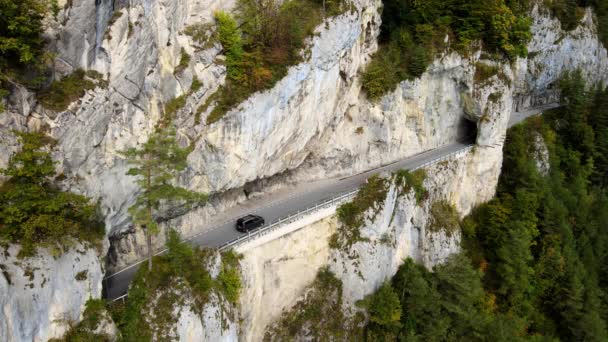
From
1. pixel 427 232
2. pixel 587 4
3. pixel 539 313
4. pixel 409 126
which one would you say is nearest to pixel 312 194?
pixel 427 232

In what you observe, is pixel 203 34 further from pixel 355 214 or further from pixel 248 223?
pixel 355 214

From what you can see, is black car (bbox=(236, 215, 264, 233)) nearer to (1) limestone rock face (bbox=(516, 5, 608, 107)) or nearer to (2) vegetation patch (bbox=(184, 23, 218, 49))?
(2) vegetation patch (bbox=(184, 23, 218, 49))

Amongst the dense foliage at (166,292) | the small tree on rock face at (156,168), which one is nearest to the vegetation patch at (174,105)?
the small tree on rock face at (156,168)

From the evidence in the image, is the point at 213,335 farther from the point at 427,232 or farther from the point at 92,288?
the point at 427,232

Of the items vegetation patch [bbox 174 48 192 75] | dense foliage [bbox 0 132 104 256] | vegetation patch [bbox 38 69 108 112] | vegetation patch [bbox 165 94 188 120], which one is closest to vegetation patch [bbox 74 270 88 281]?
dense foliage [bbox 0 132 104 256]

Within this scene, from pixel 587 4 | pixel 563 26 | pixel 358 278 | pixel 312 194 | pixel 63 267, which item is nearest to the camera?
pixel 63 267

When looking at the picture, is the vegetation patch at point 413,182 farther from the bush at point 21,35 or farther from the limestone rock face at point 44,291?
the bush at point 21,35

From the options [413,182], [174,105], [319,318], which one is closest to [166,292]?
[174,105]
